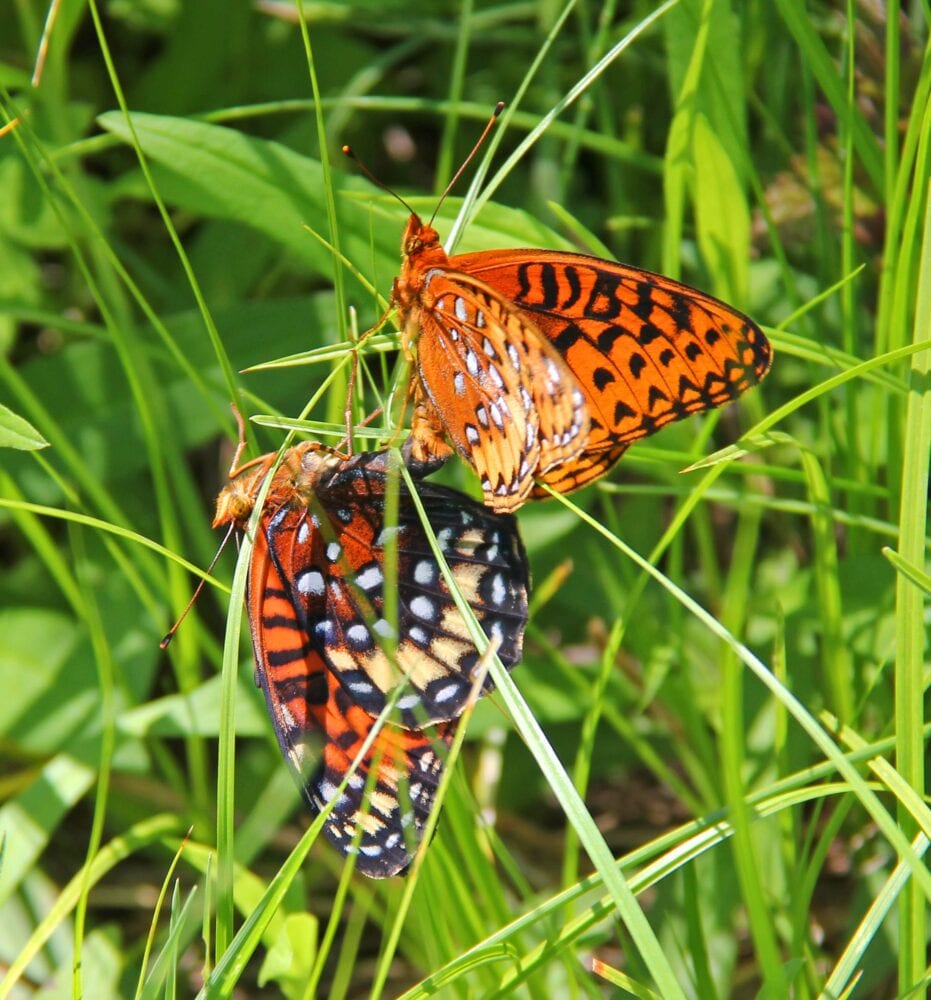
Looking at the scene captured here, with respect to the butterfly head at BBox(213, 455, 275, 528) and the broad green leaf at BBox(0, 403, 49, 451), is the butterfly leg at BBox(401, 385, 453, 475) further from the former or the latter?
the broad green leaf at BBox(0, 403, 49, 451)

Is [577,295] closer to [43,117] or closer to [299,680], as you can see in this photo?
[299,680]

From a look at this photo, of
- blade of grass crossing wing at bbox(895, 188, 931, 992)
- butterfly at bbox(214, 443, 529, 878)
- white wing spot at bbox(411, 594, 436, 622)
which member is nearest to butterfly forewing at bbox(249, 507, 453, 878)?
butterfly at bbox(214, 443, 529, 878)

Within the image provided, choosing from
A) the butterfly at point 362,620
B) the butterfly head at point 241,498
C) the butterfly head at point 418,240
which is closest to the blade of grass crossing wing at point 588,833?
the butterfly at point 362,620

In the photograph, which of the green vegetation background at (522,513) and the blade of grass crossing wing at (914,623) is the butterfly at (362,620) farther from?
the blade of grass crossing wing at (914,623)

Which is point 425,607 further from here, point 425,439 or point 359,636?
point 425,439

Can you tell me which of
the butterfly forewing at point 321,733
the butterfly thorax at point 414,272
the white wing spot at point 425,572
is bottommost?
the butterfly forewing at point 321,733

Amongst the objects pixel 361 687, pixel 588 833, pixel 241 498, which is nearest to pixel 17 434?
pixel 241 498

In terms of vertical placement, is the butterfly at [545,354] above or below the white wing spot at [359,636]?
above
